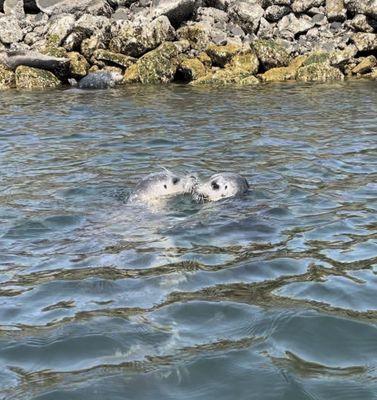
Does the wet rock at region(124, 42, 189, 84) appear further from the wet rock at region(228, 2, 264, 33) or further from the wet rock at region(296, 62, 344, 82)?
the wet rock at region(296, 62, 344, 82)

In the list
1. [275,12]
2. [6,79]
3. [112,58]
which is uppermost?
[275,12]

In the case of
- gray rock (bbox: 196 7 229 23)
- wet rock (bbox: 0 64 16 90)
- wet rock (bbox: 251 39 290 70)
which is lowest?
wet rock (bbox: 0 64 16 90)

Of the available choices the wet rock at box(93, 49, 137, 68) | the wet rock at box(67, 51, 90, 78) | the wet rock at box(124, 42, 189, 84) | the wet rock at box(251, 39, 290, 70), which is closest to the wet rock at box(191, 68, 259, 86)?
the wet rock at box(251, 39, 290, 70)

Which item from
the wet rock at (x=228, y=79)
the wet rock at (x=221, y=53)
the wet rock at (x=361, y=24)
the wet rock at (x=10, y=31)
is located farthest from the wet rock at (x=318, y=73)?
the wet rock at (x=10, y=31)

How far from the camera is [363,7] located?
25.1 m

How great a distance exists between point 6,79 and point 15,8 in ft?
23.4

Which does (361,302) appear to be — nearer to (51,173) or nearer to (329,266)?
(329,266)

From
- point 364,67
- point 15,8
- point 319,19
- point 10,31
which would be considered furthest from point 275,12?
point 15,8

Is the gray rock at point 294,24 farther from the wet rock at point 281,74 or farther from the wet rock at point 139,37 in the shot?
the wet rock at point 139,37

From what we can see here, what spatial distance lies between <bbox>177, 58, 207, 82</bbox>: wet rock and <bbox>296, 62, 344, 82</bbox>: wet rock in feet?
11.0

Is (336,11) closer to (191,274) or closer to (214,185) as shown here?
(214,185)

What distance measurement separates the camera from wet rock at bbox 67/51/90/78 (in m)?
23.8

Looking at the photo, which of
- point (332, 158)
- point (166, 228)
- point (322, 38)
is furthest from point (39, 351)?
point (322, 38)

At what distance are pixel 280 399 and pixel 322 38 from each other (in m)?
23.3
